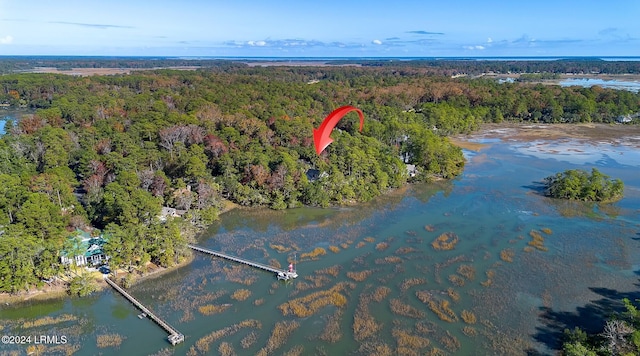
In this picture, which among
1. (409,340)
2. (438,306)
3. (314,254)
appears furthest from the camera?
(314,254)

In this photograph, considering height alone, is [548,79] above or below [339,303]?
above

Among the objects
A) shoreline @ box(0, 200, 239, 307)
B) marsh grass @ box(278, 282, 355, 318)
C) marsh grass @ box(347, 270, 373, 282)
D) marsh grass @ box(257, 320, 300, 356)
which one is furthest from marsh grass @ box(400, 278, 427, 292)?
shoreline @ box(0, 200, 239, 307)

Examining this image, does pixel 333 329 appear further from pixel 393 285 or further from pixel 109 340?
pixel 109 340

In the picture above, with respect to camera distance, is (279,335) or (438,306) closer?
(279,335)

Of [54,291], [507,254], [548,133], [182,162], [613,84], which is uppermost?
[613,84]

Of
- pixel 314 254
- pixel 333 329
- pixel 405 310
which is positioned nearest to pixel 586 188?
pixel 405 310

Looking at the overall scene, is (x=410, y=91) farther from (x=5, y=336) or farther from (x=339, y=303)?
(x=5, y=336)

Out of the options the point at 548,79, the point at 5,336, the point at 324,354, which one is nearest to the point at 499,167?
the point at 324,354
